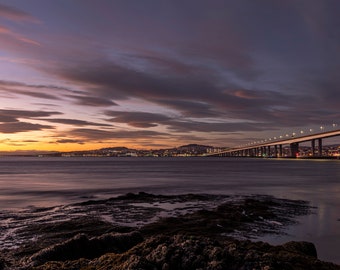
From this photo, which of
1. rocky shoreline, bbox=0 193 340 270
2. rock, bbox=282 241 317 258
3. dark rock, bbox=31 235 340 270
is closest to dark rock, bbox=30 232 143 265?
rocky shoreline, bbox=0 193 340 270

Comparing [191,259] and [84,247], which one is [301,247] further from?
[84,247]

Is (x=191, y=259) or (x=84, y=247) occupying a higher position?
(x=191, y=259)

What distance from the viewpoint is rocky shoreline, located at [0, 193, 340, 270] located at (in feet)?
14.7

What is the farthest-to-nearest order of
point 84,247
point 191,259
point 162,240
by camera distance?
point 84,247
point 162,240
point 191,259

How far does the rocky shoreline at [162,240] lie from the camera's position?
4473 millimetres

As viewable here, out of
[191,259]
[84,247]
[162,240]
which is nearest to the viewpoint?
[191,259]

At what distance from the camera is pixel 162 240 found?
5.33 metres

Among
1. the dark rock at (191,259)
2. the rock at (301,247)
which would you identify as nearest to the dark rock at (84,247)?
the dark rock at (191,259)

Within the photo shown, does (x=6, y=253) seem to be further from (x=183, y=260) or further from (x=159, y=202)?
(x=159, y=202)

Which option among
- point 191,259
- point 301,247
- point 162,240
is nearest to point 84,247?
point 162,240

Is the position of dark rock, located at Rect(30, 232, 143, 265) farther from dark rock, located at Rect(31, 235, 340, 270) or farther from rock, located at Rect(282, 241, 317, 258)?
rock, located at Rect(282, 241, 317, 258)

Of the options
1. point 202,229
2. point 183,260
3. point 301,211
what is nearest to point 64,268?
point 183,260

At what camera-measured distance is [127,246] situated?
25.1 ft

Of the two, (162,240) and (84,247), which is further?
(84,247)
